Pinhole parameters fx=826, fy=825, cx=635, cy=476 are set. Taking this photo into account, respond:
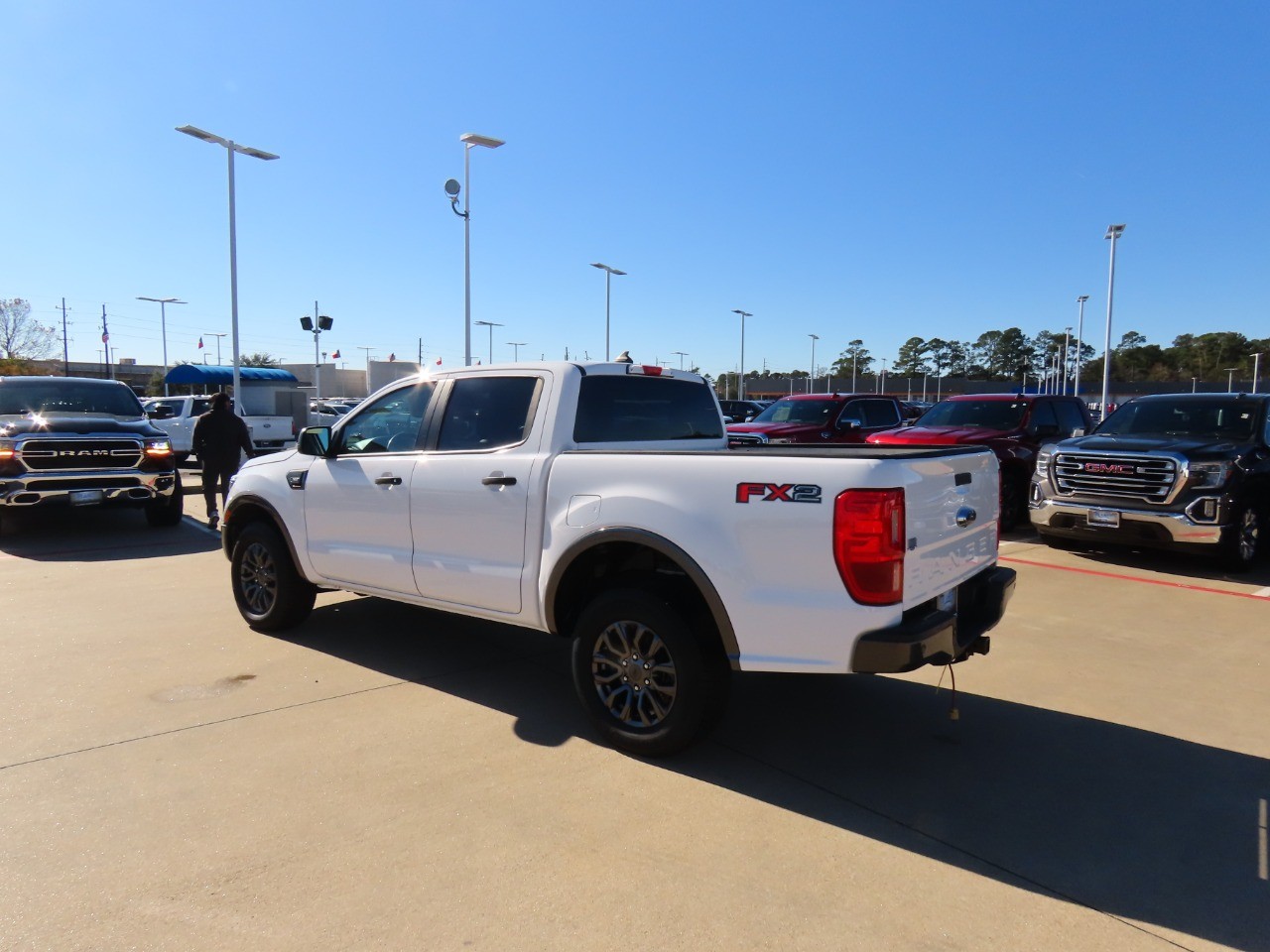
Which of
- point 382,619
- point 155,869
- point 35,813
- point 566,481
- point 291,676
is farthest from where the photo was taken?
point 382,619

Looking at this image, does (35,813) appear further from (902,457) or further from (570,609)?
(902,457)

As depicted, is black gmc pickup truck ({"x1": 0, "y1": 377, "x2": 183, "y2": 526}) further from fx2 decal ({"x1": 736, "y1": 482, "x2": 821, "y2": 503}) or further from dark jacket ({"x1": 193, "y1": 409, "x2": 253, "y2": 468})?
fx2 decal ({"x1": 736, "y1": 482, "x2": 821, "y2": 503})

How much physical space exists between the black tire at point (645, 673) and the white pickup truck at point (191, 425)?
1734 centimetres

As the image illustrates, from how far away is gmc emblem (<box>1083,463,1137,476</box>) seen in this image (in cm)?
834

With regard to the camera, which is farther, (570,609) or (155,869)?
(570,609)

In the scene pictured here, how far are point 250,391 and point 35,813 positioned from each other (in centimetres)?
2671

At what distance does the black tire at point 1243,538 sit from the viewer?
7960mm

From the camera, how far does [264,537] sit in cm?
580

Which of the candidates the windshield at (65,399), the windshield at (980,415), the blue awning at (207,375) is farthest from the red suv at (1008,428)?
the blue awning at (207,375)

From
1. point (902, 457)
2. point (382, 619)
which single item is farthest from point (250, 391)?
point (902, 457)

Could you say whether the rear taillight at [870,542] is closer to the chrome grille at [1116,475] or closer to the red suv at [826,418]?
the chrome grille at [1116,475]

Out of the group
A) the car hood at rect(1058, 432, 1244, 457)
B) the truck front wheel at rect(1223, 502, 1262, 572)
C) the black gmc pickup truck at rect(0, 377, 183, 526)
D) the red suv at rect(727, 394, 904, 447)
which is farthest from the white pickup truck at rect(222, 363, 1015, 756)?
the red suv at rect(727, 394, 904, 447)

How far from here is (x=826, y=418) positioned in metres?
14.5

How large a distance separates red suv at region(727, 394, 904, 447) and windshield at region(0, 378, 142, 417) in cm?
906
